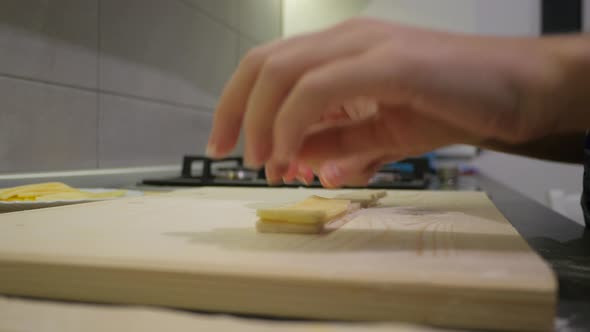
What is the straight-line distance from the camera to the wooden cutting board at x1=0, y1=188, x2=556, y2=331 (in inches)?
12.3

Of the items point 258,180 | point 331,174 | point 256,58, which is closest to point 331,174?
point 331,174

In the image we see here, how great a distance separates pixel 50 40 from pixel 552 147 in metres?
1.00

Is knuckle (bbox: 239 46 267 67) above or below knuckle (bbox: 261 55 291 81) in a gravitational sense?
above

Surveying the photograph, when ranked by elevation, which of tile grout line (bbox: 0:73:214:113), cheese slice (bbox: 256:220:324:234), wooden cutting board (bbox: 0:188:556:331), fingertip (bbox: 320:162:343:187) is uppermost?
tile grout line (bbox: 0:73:214:113)

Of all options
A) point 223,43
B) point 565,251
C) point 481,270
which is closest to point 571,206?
point 223,43

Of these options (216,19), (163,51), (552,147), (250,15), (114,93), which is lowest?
(552,147)

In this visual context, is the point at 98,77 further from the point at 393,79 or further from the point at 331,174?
the point at 393,79

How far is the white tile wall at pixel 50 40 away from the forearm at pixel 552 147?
0.91 metres

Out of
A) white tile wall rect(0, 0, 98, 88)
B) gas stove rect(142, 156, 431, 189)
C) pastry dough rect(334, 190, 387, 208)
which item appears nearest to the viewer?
pastry dough rect(334, 190, 387, 208)

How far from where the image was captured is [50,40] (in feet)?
3.59

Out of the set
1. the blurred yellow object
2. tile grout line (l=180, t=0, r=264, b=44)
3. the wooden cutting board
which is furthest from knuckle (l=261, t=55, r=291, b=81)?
tile grout line (l=180, t=0, r=264, b=44)

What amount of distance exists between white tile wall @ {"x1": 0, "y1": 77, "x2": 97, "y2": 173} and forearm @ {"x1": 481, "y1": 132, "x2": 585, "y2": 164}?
0.89 m

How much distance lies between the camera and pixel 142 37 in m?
1.45

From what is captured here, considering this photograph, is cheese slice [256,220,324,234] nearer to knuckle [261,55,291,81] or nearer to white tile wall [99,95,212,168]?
knuckle [261,55,291,81]
